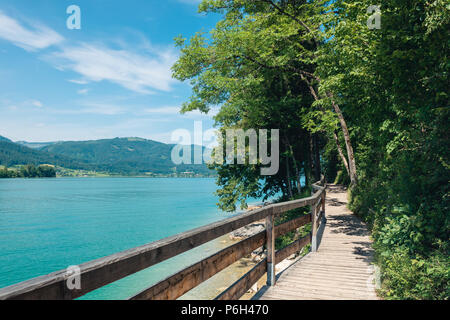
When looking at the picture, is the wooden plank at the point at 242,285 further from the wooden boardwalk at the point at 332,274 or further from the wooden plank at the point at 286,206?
the wooden plank at the point at 286,206

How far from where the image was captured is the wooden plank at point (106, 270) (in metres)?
1.49

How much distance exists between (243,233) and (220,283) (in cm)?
907

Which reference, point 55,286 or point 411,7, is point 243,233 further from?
point 55,286

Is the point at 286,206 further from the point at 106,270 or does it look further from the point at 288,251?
the point at 106,270

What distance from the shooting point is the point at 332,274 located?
5.90 metres

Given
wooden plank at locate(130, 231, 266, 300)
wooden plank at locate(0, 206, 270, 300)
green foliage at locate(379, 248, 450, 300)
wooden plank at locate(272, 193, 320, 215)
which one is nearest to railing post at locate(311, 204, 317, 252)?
wooden plank at locate(272, 193, 320, 215)

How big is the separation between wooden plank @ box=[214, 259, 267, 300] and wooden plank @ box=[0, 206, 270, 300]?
2.85 ft

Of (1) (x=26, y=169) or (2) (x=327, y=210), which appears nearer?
(2) (x=327, y=210)

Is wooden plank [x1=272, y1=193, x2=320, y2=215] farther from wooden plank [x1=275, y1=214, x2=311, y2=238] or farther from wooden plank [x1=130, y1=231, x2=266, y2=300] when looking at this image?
wooden plank [x1=130, y1=231, x2=266, y2=300]

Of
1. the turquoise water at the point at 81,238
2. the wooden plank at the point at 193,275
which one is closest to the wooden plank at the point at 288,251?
the wooden plank at the point at 193,275

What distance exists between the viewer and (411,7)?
15.0ft

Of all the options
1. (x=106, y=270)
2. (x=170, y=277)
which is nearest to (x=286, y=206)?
(x=170, y=277)

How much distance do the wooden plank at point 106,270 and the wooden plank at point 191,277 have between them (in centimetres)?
24

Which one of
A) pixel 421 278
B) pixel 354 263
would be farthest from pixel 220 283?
pixel 421 278
